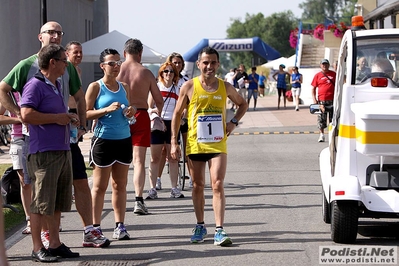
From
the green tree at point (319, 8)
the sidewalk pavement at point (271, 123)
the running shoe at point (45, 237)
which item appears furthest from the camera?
the green tree at point (319, 8)

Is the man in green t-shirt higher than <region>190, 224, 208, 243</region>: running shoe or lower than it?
higher

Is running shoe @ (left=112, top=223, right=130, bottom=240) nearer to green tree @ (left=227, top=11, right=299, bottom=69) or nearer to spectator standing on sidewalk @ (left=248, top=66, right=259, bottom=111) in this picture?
spectator standing on sidewalk @ (left=248, top=66, right=259, bottom=111)

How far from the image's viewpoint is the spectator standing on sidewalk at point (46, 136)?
7934 millimetres

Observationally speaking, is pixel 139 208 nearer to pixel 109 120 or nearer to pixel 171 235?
pixel 171 235

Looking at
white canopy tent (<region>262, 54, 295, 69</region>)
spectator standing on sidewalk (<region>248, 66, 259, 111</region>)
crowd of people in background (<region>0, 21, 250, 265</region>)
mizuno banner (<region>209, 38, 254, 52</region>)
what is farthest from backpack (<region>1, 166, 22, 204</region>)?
white canopy tent (<region>262, 54, 295, 69</region>)

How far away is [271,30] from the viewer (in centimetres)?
14888

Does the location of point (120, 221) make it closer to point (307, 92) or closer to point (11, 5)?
point (11, 5)

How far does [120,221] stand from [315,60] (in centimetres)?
4219

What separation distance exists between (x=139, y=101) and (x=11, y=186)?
2035mm

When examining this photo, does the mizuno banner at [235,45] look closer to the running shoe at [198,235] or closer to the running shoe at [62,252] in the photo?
the running shoe at [198,235]

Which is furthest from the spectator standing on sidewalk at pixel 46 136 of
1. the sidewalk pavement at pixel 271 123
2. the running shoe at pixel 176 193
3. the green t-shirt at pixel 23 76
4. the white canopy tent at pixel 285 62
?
the white canopy tent at pixel 285 62

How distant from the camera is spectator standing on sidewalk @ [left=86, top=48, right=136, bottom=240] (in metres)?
9.06

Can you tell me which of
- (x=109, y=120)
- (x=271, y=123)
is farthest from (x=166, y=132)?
(x=271, y=123)

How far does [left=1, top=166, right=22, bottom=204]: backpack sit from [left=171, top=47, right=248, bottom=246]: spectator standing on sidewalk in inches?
115
